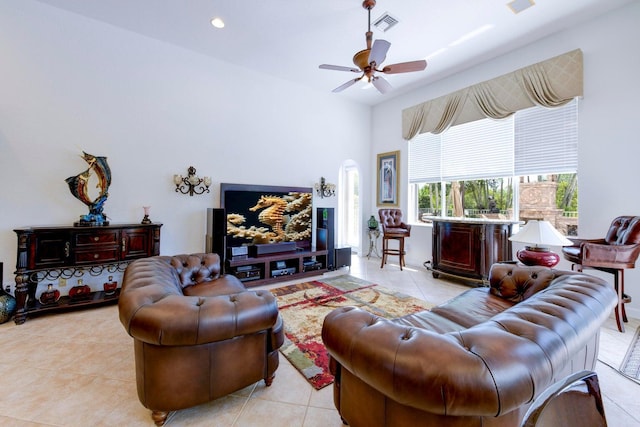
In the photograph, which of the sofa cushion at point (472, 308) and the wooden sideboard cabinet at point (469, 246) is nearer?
the sofa cushion at point (472, 308)

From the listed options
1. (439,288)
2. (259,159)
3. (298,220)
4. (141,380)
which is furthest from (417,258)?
(141,380)

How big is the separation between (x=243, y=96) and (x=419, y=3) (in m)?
2.85

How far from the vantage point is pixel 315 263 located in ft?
14.9

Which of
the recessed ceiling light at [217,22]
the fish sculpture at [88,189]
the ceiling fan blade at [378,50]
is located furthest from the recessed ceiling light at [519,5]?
the fish sculpture at [88,189]

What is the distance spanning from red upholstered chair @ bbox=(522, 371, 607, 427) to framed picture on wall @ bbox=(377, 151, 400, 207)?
5.23 m

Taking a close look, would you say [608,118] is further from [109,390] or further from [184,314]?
[109,390]

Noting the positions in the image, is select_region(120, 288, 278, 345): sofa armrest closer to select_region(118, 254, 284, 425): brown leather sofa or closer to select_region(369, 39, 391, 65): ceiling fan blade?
select_region(118, 254, 284, 425): brown leather sofa

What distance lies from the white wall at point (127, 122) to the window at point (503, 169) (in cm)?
256

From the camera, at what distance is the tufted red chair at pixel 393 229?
479 centimetres

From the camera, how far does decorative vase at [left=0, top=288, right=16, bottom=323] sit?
2.60 meters

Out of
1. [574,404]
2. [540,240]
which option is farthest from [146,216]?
[540,240]

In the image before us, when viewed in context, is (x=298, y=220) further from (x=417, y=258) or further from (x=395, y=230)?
(x=417, y=258)

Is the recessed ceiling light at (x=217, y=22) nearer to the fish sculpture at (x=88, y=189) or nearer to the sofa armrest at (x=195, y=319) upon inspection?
the fish sculpture at (x=88, y=189)

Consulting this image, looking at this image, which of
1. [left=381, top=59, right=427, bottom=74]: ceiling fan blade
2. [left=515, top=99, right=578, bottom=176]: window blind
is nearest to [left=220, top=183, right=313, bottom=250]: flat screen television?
[left=381, top=59, right=427, bottom=74]: ceiling fan blade
